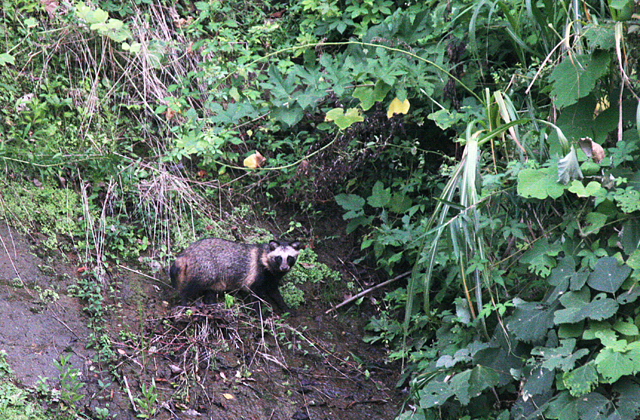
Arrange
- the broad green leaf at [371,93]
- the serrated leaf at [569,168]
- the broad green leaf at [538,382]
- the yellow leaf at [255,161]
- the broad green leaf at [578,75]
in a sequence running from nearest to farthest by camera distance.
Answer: the serrated leaf at [569,168] → the broad green leaf at [538,382] → the broad green leaf at [578,75] → the broad green leaf at [371,93] → the yellow leaf at [255,161]

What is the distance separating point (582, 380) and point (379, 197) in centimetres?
272

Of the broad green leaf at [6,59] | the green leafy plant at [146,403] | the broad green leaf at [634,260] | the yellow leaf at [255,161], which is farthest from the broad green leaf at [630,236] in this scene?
the broad green leaf at [6,59]

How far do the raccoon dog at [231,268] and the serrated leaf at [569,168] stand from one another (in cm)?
242

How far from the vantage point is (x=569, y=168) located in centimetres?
375

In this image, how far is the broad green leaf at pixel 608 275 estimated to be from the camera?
3.70m

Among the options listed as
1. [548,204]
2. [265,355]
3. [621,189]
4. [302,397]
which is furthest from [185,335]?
[621,189]

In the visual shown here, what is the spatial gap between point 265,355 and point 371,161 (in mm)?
2191

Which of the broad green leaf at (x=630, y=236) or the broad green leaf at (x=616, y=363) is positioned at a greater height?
the broad green leaf at (x=630, y=236)

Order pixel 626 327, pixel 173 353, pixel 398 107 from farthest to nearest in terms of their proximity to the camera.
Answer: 1. pixel 398 107
2. pixel 173 353
3. pixel 626 327

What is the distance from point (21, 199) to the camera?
16.6ft

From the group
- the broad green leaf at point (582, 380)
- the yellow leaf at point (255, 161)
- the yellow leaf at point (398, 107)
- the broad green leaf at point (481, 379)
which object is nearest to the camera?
the broad green leaf at point (582, 380)

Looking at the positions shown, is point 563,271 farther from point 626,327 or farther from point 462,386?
point 462,386

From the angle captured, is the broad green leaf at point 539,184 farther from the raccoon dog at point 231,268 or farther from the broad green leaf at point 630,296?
the raccoon dog at point 231,268

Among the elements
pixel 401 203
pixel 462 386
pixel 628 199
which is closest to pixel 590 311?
pixel 628 199
